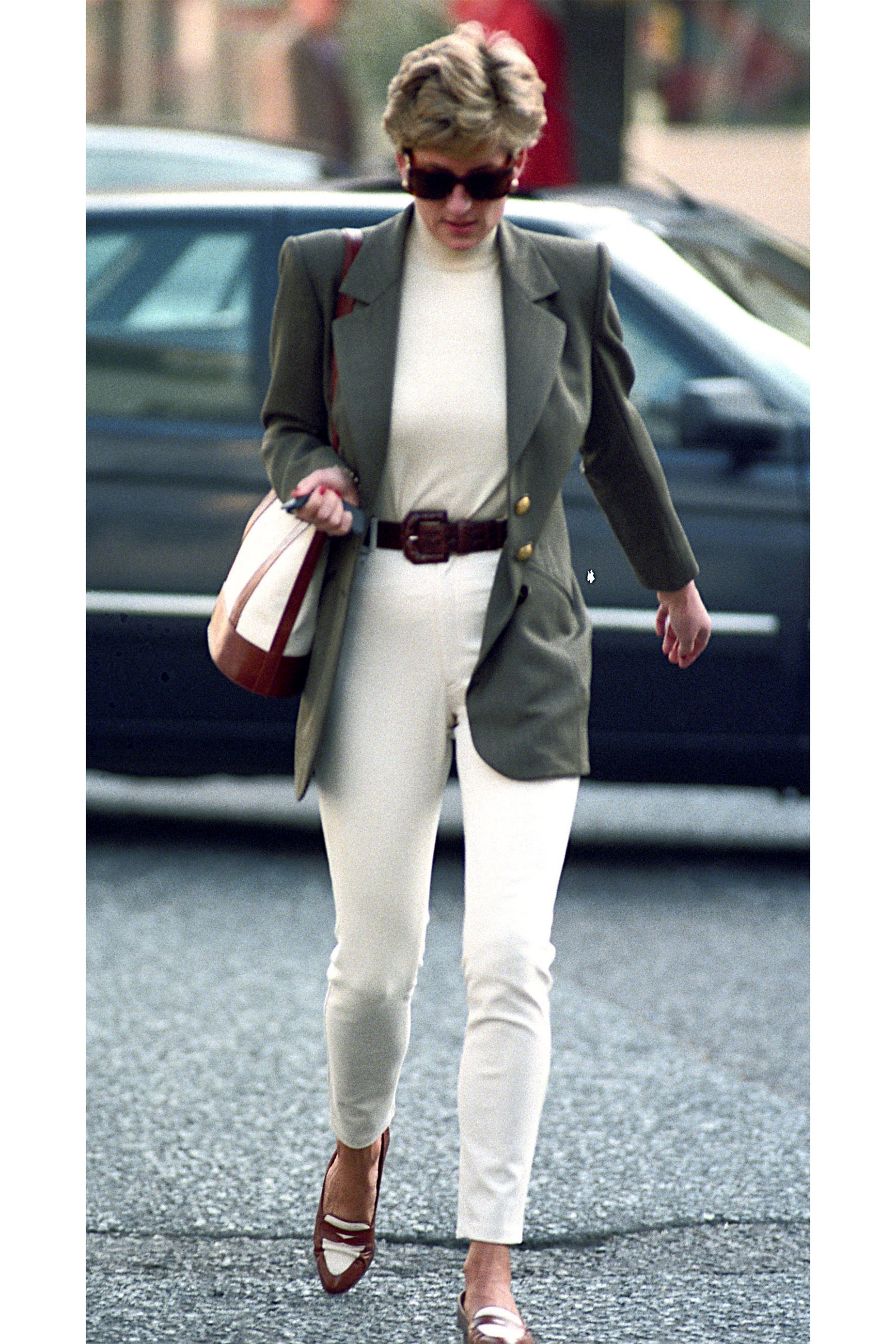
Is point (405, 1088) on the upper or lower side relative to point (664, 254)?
lower

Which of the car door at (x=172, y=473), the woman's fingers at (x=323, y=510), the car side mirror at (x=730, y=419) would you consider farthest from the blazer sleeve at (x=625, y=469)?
the car door at (x=172, y=473)

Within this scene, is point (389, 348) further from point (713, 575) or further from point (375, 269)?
point (713, 575)

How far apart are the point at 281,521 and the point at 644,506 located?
1.80 ft

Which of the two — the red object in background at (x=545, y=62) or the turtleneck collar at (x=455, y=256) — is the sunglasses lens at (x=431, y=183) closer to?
the turtleneck collar at (x=455, y=256)

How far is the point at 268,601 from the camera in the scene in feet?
10.1

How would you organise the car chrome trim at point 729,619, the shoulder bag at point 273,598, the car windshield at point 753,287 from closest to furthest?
1. the shoulder bag at point 273,598
2. the car chrome trim at point 729,619
3. the car windshield at point 753,287

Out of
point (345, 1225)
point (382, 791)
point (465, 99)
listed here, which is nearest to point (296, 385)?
point (465, 99)

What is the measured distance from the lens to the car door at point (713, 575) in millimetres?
5680

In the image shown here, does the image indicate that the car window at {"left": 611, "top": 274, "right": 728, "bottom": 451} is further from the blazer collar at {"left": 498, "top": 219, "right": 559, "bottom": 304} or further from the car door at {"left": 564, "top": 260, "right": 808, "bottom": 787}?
the blazer collar at {"left": 498, "top": 219, "right": 559, "bottom": 304}

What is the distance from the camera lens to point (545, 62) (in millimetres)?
11062
